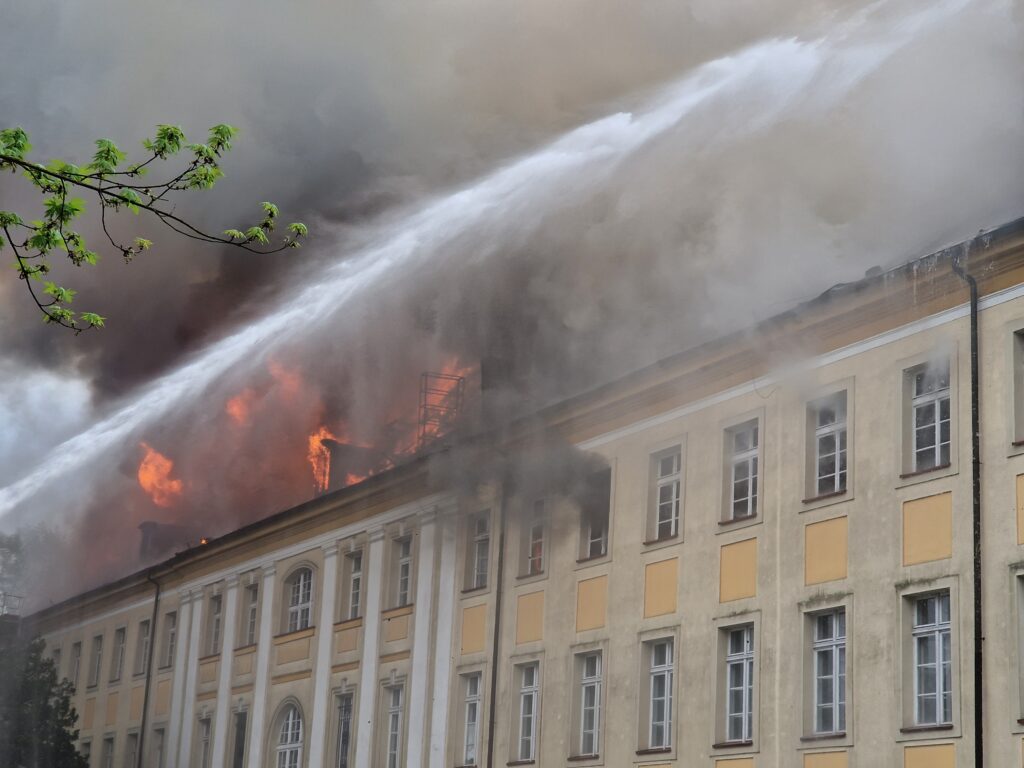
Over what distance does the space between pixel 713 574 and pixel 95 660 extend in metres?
28.1

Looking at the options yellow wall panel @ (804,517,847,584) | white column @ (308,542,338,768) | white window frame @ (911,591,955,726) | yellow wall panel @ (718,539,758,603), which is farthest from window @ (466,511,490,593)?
white window frame @ (911,591,955,726)

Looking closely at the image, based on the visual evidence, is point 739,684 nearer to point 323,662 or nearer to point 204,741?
point 323,662

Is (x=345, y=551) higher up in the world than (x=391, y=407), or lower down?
lower down

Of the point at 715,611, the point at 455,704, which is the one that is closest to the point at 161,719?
the point at 455,704

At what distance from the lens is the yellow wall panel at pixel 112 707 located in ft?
155

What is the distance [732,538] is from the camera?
25516 millimetres

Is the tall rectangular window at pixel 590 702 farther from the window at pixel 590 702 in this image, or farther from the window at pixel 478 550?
the window at pixel 478 550

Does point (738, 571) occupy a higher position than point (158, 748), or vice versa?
point (738, 571)

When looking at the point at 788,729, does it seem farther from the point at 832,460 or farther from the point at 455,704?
the point at 455,704

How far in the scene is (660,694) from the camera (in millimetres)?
26750

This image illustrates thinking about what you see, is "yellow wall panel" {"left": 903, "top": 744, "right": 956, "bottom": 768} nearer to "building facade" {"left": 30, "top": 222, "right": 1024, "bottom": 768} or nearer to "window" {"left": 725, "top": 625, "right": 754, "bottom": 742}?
"building facade" {"left": 30, "top": 222, "right": 1024, "bottom": 768}

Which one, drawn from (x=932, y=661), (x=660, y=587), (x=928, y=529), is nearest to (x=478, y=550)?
(x=660, y=587)

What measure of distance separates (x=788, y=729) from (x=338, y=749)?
1501 cm

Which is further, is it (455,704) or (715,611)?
(455,704)
